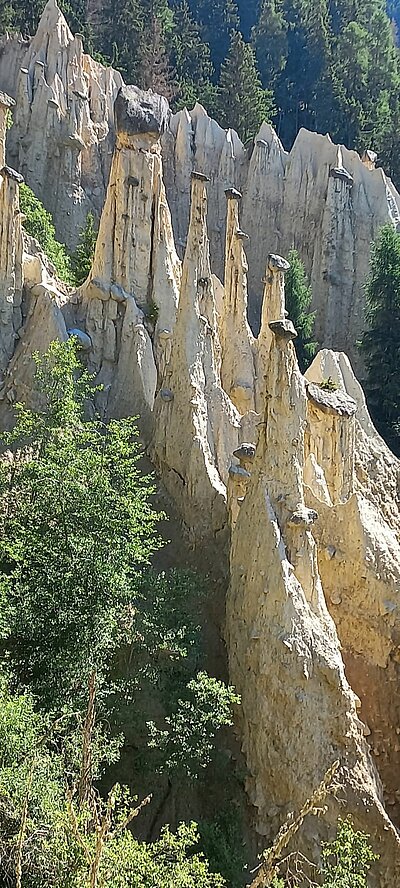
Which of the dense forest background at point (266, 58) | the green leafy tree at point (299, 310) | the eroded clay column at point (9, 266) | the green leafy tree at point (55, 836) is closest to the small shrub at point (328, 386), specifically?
the eroded clay column at point (9, 266)

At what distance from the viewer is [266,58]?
44.8m

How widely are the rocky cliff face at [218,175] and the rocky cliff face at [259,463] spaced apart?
395 inches

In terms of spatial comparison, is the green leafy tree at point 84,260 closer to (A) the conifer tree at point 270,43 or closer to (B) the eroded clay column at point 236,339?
(B) the eroded clay column at point 236,339

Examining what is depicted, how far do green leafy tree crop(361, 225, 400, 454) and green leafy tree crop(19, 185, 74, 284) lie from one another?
32.5 feet

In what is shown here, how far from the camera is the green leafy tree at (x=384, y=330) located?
22.8 metres

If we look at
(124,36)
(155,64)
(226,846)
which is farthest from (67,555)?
(124,36)

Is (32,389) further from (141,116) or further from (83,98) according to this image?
(83,98)

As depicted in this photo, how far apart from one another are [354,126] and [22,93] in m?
18.2

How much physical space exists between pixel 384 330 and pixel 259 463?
1538 cm

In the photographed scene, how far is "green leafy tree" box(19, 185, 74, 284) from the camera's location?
1928 centimetres

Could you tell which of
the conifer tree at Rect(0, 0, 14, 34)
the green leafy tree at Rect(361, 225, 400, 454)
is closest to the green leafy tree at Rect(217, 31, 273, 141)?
the conifer tree at Rect(0, 0, 14, 34)

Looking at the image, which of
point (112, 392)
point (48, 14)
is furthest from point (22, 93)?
point (112, 392)

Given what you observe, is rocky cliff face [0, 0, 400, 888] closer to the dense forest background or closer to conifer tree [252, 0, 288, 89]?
the dense forest background

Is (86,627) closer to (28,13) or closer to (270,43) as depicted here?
(28,13)
